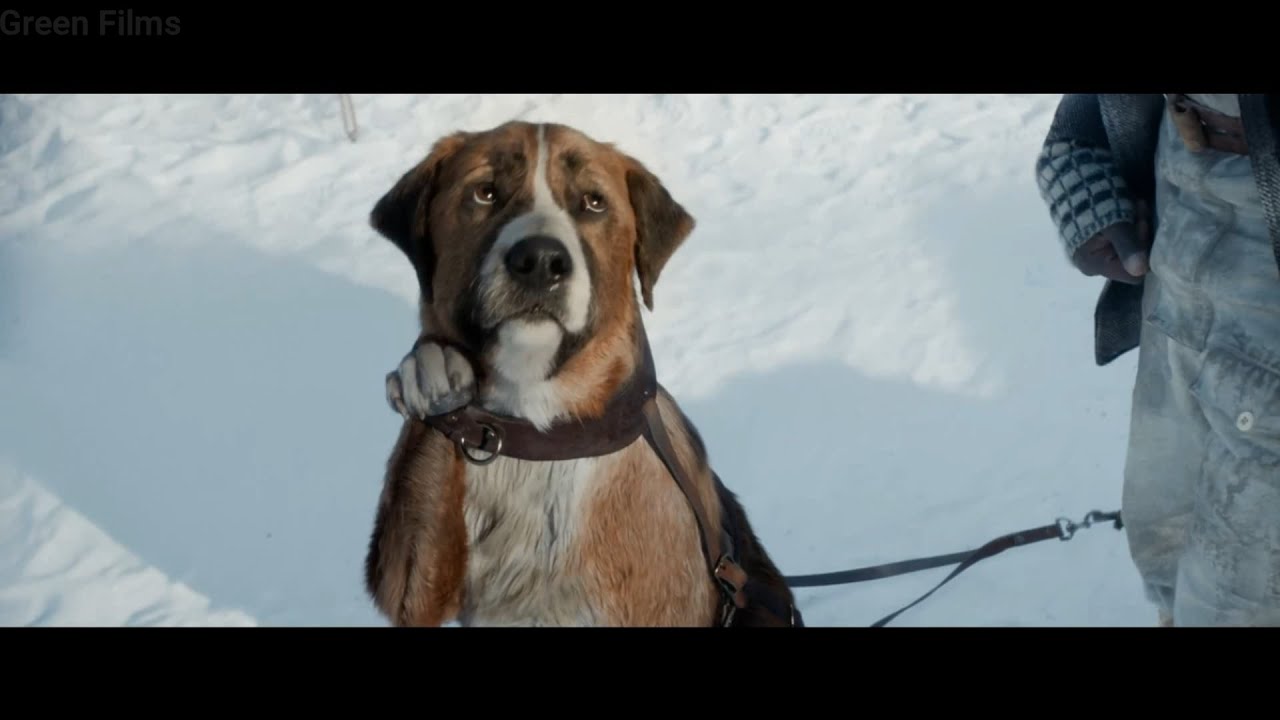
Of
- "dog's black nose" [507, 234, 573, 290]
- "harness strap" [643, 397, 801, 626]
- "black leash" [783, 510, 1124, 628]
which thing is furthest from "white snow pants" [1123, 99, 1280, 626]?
"dog's black nose" [507, 234, 573, 290]

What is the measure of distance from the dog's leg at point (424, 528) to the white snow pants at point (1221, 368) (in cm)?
156

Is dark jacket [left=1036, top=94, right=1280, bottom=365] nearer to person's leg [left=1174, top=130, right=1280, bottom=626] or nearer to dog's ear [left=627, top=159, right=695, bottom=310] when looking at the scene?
person's leg [left=1174, top=130, right=1280, bottom=626]

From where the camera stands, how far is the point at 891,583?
3709 mm

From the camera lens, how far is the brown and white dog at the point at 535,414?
2166mm

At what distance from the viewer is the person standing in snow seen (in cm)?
206

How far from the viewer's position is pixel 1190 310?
2.24m

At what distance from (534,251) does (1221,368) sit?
1.43 meters

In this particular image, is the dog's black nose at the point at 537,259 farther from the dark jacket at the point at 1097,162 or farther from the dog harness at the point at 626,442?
the dark jacket at the point at 1097,162

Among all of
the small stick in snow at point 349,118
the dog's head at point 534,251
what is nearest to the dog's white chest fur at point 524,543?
the dog's head at point 534,251

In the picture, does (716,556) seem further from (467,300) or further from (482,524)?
(467,300)

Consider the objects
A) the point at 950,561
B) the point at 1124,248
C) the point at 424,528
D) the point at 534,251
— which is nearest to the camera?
the point at 534,251

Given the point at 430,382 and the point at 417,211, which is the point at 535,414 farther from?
the point at 417,211

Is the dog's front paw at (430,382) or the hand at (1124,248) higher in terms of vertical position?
the hand at (1124,248)

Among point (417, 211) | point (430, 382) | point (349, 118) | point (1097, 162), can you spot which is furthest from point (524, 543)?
point (349, 118)
